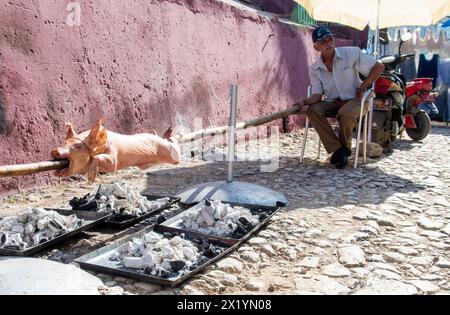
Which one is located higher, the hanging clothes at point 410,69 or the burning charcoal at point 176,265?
the hanging clothes at point 410,69

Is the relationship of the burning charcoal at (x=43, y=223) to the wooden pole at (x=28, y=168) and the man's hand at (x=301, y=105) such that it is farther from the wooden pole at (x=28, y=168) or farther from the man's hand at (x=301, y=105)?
the man's hand at (x=301, y=105)

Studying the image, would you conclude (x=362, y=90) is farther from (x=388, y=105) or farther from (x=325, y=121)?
(x=388, y=105)

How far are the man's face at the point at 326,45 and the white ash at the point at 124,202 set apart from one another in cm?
288

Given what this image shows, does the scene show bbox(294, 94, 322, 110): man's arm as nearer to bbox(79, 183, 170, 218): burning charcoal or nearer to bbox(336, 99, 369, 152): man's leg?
bbox(336, 99, 369, 152): man's leg

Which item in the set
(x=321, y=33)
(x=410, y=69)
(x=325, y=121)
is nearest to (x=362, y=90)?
(x=325, y=121)

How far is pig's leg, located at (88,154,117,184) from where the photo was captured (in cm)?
269

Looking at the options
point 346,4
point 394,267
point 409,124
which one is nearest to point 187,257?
point 394,267

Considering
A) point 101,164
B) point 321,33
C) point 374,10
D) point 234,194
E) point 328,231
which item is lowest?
point 328,231

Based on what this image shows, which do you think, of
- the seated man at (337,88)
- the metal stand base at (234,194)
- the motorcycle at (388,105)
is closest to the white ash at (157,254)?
the metal stand base at (234,194)

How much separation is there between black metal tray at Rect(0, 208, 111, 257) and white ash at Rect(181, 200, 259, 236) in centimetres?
60

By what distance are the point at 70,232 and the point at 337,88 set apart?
12.8 feet

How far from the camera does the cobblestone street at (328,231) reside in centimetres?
251

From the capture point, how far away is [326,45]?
5574mm

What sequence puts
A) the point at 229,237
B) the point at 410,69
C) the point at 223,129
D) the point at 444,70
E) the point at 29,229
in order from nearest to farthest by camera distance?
the point at 29,229
the point at 229,237
the point at 223,129
the point at 444,70
the point at 410,69
